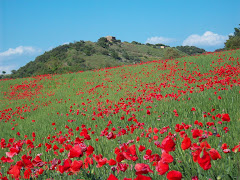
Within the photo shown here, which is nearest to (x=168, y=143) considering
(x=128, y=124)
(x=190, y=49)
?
(x=128, y=124)

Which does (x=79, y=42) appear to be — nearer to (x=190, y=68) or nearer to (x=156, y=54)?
(x=156, y=54)

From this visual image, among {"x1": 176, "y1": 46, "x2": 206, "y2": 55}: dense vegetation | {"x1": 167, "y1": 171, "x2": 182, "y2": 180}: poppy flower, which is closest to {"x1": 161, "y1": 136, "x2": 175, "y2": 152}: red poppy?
{"x1": 167, "y1": 171, "x2": 182, "y2": 180}: poppy flower

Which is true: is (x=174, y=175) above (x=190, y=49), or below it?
→ below

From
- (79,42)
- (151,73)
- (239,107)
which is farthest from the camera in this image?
(79,42)

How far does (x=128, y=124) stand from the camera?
5.72 metres

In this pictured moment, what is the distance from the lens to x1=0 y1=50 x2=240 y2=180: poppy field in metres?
1.78

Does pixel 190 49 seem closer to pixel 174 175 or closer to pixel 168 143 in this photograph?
pixel 168 143

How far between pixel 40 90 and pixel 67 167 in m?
20.2

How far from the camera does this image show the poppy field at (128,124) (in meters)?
1.78

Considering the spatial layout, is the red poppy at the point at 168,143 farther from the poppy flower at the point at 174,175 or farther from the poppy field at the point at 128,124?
the poppy flower at the point at 174,175

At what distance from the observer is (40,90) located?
2050cm

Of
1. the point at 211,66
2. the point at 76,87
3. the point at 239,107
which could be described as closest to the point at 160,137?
the point at 239,107

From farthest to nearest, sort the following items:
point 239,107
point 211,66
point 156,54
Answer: point 156,54, point 211,66, point 239,107

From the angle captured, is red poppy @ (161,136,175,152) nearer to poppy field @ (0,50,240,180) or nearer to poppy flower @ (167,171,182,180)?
poppy field @ (0,50,240,180)
